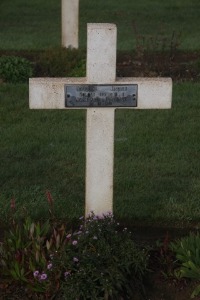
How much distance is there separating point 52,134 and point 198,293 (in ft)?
11.7

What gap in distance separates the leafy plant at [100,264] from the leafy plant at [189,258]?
0.20 metres

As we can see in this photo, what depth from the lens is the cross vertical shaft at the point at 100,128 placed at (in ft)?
16.4

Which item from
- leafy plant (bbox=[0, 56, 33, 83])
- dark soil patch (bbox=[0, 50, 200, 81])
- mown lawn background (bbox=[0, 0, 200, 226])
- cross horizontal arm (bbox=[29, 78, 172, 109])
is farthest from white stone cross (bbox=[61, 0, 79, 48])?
cross horizontal arm (bbox=[29, 78, 172, 109])

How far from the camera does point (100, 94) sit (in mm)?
5109

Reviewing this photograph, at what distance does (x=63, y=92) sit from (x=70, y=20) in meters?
6.46

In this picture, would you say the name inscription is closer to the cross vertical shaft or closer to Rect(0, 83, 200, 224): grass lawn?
the cross vertical shaft

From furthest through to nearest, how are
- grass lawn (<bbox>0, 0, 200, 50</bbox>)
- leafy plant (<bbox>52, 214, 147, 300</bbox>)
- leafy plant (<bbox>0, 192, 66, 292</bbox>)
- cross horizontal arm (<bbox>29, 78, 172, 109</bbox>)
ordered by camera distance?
grass lawn (<bbox>0, 0, 200, 50</bbox>) → cross horizontal arm (<bbox>29, 78, 172, 109</bbox>) → leafy plant (<bbox>0, 192, 66, 292</bbox>) → leafy plant (<bbox>52, 214, 147, 300</bbox>)

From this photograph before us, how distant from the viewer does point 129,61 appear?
11656 mm

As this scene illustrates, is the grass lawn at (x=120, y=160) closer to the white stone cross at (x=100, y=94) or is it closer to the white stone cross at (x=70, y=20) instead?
the white stone cross at (x=100, y=94)

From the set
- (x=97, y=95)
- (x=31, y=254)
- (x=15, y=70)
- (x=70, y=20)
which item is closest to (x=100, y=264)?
(x=31, y=254)

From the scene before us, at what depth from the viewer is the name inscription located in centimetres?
510

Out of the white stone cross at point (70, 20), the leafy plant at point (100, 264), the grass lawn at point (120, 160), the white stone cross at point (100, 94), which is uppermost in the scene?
the white stone cross at point (70, 20)

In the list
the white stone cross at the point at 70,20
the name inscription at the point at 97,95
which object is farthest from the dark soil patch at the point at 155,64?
the name inscription at the point at 97,95

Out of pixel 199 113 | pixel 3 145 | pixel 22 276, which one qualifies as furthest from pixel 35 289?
pixel 199 113
